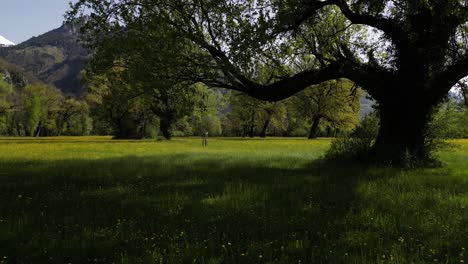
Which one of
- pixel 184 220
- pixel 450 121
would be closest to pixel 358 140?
pixel 450 121

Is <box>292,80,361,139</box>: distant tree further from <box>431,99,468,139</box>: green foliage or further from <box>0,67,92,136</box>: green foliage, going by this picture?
<box>0,67,92,136</box>: green foliage

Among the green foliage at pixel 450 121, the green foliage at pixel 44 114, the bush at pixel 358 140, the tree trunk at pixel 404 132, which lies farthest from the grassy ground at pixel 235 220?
the green foliage at pixel 44 114

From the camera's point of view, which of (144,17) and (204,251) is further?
(144,17)

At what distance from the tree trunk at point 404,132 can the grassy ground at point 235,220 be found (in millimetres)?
3765

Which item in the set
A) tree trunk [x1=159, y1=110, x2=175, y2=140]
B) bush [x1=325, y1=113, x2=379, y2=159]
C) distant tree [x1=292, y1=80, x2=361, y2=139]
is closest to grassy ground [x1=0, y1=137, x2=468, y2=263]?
bush [x1=325, y1=113, x2=379, y2=159]

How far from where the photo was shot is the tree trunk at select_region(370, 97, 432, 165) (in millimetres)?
Result: 17406

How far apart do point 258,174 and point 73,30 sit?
11.7 m

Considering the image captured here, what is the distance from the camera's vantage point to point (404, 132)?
1756 centimetres

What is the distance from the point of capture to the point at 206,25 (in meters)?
17.7

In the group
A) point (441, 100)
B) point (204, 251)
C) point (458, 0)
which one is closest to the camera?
point (204, 251)

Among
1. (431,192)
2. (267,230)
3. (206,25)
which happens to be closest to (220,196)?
(267,230)

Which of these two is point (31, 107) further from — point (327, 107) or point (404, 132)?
point (404, 132)

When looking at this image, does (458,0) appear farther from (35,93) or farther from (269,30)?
(35,93)

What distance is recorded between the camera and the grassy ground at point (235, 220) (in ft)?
19.6
